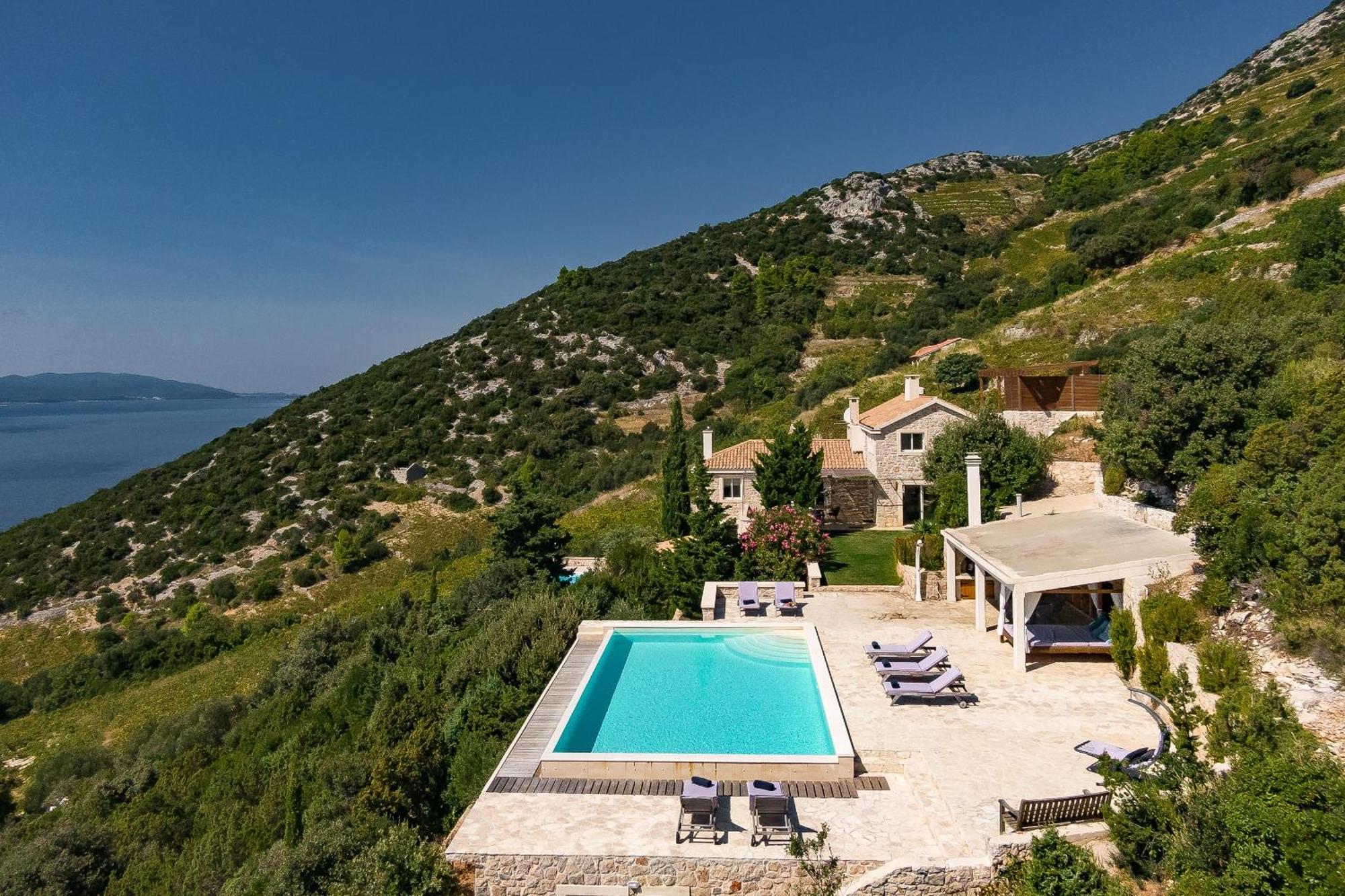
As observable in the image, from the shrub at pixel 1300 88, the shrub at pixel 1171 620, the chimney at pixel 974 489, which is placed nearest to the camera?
the shrub at pixel 1171 620

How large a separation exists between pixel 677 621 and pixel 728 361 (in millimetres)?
44585

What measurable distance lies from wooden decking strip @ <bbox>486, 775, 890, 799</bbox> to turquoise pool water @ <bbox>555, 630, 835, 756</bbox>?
52cm

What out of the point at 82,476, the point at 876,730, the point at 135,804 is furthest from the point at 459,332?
the point at 876,730

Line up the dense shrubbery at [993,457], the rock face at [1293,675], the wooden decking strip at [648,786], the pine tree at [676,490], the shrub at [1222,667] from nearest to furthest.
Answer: the rock face at [1293,675]
the wooden decking strip at [648,786]
the shrub at [1222,667]
the dense shrubbery at [993,457]
the pine tree at [676,490]

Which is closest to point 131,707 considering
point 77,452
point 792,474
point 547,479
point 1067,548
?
point 547,479

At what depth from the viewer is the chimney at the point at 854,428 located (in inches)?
1032

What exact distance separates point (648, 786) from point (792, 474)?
519 inches

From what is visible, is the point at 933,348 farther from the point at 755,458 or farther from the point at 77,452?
the point at 77,452

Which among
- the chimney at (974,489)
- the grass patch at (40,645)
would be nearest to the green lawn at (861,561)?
the chimney at (974,489)

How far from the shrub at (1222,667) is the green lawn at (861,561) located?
9.03 meters

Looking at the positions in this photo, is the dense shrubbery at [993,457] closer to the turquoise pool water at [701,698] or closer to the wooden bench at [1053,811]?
the turquoise pool water at [701,698]

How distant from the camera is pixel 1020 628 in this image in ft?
38.4

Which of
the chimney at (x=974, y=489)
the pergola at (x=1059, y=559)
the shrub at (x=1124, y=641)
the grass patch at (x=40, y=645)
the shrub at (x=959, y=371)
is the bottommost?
the grass patch at (x=40, y=645)

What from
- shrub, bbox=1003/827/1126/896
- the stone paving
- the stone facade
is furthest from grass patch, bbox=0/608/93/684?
shrub, bbox=1003/827/1126/896
